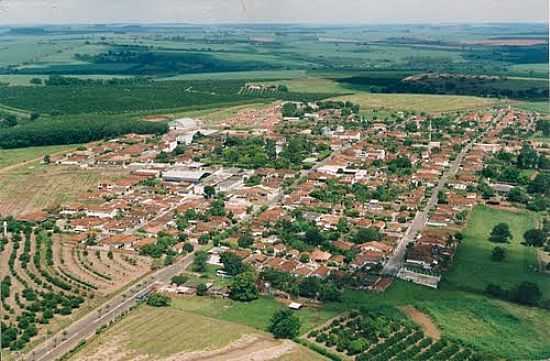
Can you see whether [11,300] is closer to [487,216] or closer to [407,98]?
[487,216]

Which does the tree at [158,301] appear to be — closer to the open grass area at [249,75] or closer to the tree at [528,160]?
the tree at [528,160]

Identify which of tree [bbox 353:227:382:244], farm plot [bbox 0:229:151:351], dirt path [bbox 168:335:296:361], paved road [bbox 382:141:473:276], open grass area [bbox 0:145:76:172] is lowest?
open grass area [bbox 0:145:76:172]

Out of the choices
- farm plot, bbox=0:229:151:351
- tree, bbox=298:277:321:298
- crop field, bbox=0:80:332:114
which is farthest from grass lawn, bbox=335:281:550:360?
crop field, bbox=0:80:332:114

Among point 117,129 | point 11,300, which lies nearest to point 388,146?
point 117,129

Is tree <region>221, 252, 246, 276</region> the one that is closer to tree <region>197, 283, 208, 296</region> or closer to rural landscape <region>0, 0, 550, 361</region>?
rural landscape <region>0, 0, 550, 361</region>

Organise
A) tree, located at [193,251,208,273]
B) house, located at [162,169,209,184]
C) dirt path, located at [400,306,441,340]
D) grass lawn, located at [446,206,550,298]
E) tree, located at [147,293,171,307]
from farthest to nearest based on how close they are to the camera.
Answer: house, located at [162,169,209,184]
tree, located at [193,251,208,273]
grass lawn, located at [446,206,550,298]
tree, located at [147,293,171,307]
dirt path, located at [400,306,441,340]

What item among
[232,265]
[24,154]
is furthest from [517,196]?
[24,154]
